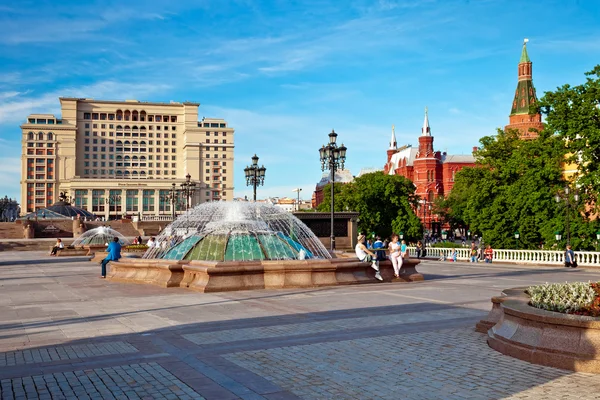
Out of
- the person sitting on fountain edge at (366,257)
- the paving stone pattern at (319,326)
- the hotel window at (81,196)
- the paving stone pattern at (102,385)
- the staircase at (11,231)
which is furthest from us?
the hotel window at (81,196)

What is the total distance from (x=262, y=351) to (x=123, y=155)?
16737cm

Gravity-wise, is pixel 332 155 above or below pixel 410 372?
above

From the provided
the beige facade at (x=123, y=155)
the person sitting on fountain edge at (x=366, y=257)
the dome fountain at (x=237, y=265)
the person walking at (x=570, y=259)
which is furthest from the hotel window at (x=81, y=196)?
the person sitting on fountain edge at (x=366, y=257)

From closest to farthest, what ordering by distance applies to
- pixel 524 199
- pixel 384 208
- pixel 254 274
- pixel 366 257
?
pixel 254 274 < pixel 366 257 < pixel 524 199 < pixel 384 208

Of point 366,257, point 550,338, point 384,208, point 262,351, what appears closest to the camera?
point 550,338

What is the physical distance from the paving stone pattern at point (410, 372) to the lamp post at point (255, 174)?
22.4 m

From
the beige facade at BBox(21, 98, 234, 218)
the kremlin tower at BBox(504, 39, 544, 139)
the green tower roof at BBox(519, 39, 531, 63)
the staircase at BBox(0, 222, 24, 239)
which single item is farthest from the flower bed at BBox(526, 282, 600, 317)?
the beige facade at BBox(21, 98, 234, 218)

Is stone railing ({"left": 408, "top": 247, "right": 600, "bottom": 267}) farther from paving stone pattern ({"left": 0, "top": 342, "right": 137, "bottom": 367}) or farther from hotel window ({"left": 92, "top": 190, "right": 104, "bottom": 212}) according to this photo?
hotel window ({"left": 92, "top": 190, "right": 104, "bottom": 212})

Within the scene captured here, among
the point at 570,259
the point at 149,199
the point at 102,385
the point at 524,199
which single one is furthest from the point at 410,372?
the point at 149,199

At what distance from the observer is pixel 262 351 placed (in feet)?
25.9

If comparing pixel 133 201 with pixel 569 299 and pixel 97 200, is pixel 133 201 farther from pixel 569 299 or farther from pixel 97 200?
pixel 569 299

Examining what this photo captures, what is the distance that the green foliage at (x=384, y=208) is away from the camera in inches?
2657

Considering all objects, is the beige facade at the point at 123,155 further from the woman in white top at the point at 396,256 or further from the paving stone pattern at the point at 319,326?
the paving stone pattern at the point at 319,326

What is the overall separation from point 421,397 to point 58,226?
69.7 m
